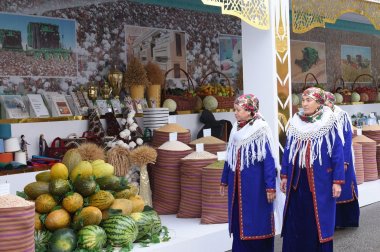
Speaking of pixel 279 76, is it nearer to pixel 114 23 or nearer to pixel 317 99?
pixel 317 99

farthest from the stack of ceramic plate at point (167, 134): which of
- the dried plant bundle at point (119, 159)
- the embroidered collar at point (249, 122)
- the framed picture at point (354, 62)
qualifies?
the framed picture at point (354, 62)

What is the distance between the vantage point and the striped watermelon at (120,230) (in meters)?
5.20

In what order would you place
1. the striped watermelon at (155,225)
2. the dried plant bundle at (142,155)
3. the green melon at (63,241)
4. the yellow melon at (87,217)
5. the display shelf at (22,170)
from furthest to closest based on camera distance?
the dried plant bundle at (142,155) < the display shelf at (22,170) < the striped watermelon at (155,225) < the yellow melon at (87,217) < the green melon at (63,241)

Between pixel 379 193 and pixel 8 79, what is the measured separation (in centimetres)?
526

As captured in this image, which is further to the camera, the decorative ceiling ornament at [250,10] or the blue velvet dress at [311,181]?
the decorative ceiling ornament at [250,10]

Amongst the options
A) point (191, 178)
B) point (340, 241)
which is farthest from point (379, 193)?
point (191, 178)

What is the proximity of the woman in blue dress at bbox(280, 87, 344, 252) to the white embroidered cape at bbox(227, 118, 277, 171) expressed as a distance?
231mm

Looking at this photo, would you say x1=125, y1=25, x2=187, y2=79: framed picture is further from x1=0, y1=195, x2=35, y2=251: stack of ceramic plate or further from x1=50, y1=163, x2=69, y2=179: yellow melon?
x1=0, y1=195, x2=35, y2=251: stack of ceramic plate

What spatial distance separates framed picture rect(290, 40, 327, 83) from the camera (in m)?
12.7

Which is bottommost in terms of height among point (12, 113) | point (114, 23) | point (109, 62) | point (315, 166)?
point (315, 166)

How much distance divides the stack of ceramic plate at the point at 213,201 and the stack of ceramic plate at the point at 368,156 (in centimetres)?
324

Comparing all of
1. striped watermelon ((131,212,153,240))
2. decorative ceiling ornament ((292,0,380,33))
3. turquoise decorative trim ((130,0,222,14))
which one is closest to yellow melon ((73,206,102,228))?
striped watermelon ((131,212,153,240))

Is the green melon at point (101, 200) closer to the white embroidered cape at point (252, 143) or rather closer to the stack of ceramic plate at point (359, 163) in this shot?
the white embroidered cape at point (252, 143)

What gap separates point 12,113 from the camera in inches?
276
